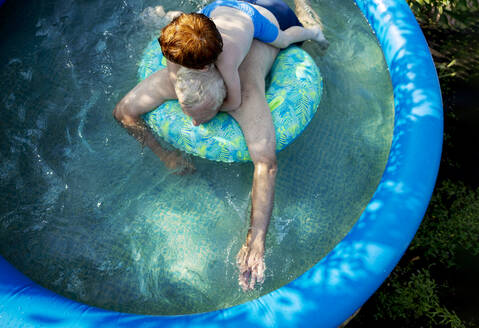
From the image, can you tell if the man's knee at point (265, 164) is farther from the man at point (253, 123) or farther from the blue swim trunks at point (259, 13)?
the blue swim trunks at point (259, 13)

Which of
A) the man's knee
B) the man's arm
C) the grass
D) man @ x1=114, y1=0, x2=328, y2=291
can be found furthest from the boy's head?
the grass

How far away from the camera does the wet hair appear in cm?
184

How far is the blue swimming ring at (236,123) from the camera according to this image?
2.32 metres

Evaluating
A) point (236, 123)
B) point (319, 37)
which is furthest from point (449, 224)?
point (236, 123)

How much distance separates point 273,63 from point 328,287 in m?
1.55

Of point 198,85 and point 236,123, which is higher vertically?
point 198,85

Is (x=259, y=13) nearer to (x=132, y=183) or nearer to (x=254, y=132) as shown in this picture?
Result: (x=254, y=132)

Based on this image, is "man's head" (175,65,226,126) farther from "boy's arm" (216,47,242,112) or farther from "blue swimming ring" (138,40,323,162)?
"blue swimming ring" (138,40,323,162)

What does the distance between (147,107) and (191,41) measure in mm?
843

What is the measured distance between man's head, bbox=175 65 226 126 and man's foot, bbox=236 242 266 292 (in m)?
0.84

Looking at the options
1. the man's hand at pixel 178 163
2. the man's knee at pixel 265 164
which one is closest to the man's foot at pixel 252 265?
the man's knee at pixel 265 164

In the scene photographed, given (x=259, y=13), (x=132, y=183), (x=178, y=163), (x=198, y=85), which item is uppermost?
(x=259, y=13)

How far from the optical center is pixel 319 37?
2.96m

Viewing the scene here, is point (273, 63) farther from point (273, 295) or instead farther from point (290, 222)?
point (273, 295)
